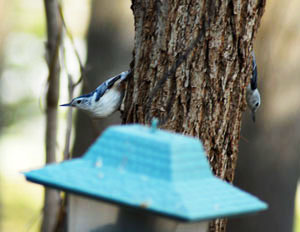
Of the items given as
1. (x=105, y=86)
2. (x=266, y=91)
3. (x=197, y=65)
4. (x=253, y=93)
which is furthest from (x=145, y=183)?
(x=266, y=91)

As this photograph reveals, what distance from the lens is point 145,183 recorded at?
1552mm

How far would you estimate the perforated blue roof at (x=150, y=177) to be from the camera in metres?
1.50

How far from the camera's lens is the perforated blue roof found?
4.92 ft

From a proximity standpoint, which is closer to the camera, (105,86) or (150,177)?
(150,177)

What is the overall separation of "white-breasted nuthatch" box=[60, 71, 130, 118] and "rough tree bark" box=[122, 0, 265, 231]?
0.35m

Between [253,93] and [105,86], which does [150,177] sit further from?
[253,93]

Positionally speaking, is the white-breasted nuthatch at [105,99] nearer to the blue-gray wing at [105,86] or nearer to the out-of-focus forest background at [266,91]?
the blue-gray wing at [105,86]

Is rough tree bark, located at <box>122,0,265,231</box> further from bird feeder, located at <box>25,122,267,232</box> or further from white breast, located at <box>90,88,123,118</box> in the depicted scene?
bird feeder, located at <box>25,122,267,232</box>

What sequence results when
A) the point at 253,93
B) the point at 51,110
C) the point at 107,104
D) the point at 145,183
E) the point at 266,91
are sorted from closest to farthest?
the point at 145,183, the point at 51,110, the point at 107,104, the point at 253,93, the point at 266,91

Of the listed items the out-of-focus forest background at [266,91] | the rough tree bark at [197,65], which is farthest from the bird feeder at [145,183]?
the out-of-focus forest background at [266,91]

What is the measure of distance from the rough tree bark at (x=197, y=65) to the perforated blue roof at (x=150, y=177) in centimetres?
99

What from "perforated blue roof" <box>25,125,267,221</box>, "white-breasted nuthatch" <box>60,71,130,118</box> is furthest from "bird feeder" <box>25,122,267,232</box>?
"white-breasted nuthatch" <box>60,71,130,118</box>

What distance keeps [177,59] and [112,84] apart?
0.84m

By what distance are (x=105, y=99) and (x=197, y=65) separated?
3.31ft
